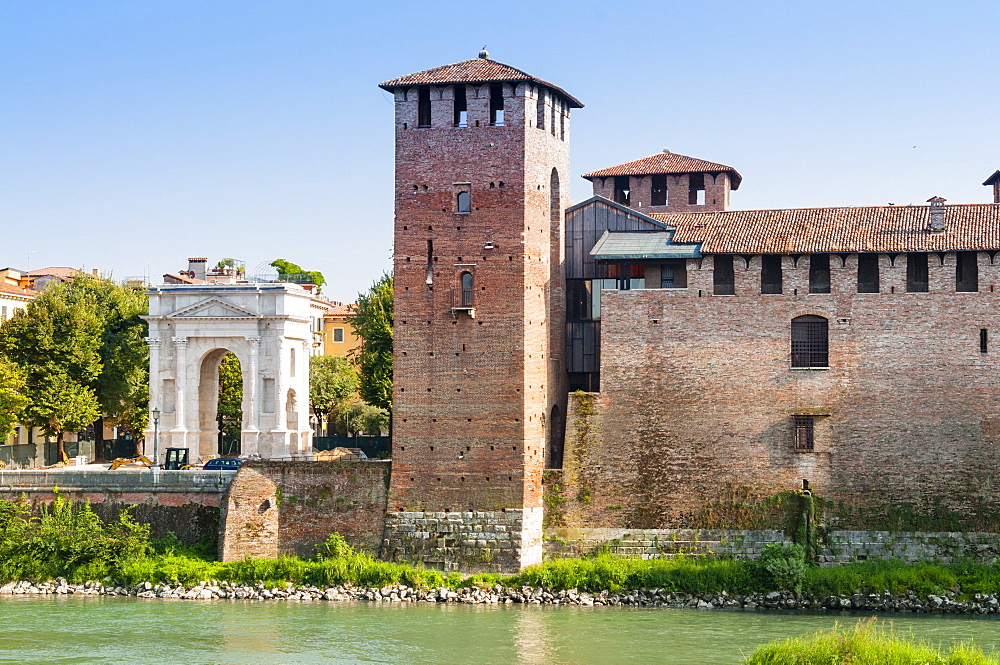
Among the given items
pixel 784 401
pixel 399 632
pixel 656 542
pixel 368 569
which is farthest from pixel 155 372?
pixel 784 401

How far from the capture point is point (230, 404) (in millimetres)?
53781

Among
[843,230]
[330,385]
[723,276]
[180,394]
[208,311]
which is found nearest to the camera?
[843,230]

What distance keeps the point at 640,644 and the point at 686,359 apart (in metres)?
8.29

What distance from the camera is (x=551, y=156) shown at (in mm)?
36406

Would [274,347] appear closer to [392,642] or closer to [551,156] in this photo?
[551,156]

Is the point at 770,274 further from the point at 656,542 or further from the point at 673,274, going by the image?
the point at 656,542

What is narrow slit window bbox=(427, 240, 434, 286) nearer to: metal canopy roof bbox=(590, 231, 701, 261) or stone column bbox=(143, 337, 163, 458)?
metal canopy roof bbox=(590, 231, 701, 261)

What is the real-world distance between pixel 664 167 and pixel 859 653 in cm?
2556

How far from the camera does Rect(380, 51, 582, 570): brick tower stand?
113 feet

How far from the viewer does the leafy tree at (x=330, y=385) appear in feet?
193

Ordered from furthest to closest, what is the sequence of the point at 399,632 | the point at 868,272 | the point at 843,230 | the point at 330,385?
the point at 330,385, the point at 843,230, the point at 868,272, the point at 399,632

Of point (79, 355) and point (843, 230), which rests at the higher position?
point (843, 230)

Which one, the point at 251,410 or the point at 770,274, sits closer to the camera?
the point at 770,274

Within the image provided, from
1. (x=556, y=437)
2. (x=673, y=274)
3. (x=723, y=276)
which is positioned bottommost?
(x=556, y=437)
